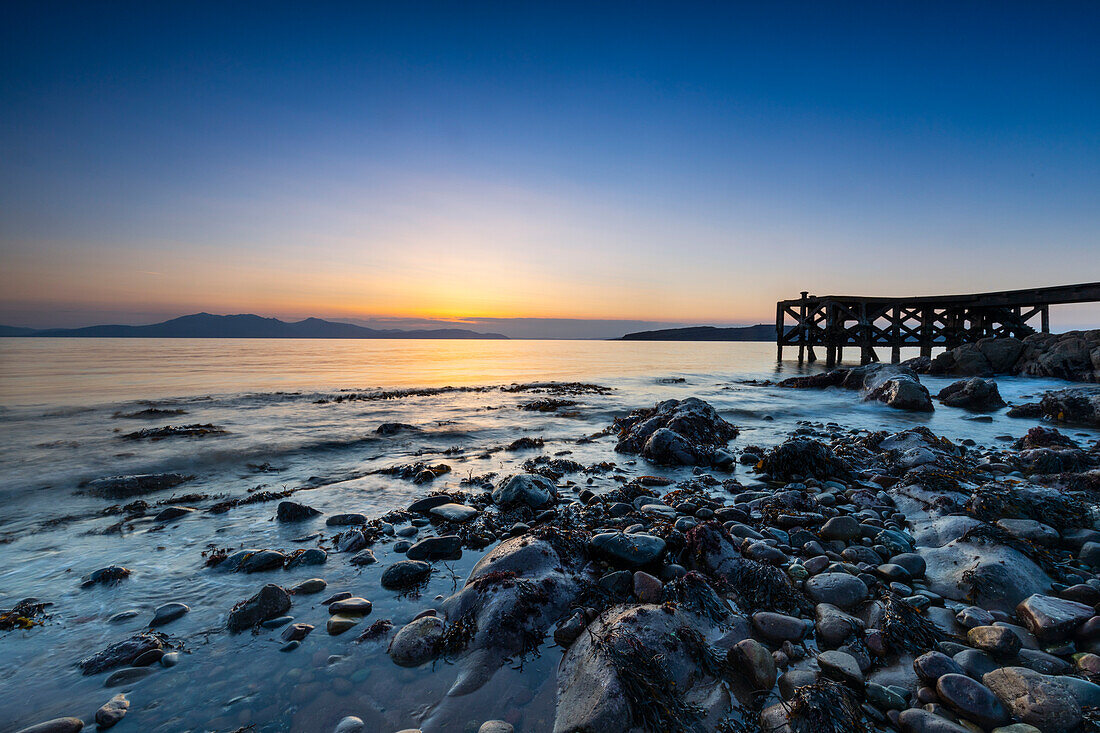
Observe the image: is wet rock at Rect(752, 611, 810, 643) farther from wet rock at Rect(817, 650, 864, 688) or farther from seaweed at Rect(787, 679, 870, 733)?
seaweed at Rect(787, 679, 870, 733)

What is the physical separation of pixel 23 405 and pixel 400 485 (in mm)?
19684

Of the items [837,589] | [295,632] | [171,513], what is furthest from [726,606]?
[171,513]

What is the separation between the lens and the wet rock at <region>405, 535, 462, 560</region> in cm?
460

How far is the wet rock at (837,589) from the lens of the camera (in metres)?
3.43

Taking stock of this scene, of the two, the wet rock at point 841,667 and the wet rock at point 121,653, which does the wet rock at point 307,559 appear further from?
the wet rock at point 841,667

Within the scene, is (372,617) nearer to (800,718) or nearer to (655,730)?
(655,730)

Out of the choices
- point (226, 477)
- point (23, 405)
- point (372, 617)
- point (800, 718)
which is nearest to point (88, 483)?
point (226, 477)

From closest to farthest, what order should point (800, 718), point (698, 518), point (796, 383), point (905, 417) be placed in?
point (800, 718) < point (698, 518) < point (905, 417) < point (796, 383)

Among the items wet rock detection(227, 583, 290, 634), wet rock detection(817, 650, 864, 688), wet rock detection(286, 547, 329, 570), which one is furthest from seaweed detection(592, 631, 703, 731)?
wet rock detection(286, 547, 329, 570)

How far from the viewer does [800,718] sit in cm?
229

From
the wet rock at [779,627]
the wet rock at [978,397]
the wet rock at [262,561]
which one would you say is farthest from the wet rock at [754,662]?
the wet rock at [978,397]

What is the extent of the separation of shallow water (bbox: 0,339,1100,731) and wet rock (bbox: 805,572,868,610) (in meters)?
2.22

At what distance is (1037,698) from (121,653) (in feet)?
19.0

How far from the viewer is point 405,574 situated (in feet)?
13.4
